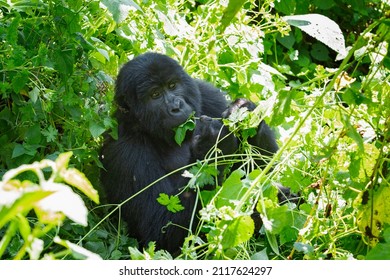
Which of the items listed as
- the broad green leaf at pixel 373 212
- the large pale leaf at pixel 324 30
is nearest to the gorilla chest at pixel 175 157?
the large pale leaf at pixel 324 30

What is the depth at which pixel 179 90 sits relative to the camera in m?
3.51

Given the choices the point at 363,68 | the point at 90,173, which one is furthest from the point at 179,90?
the point at 363,68

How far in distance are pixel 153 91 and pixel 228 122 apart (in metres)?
0.79

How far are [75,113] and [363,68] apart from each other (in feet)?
9.61

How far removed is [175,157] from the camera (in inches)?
141

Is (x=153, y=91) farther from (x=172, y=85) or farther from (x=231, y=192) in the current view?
(x=231, y=192)

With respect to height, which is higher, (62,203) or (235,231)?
(62,203)

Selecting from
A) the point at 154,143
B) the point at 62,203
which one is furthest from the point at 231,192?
the point at 62,203

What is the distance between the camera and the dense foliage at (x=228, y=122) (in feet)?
7.35

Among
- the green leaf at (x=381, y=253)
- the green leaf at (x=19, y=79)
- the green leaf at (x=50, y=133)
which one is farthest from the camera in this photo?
the green leaf at (x=50, y=133)

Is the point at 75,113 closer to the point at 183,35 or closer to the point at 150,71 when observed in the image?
the point at 150,71

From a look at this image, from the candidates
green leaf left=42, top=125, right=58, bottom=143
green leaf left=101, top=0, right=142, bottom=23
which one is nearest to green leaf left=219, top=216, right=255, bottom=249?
green leaf left=101, top=0, right=142, bottom=23

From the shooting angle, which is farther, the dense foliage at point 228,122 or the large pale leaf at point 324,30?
the large pale leaf at point 324,30

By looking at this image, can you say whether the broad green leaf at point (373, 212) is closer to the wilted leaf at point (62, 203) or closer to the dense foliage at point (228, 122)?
the dense foliage at point (228, 122)
